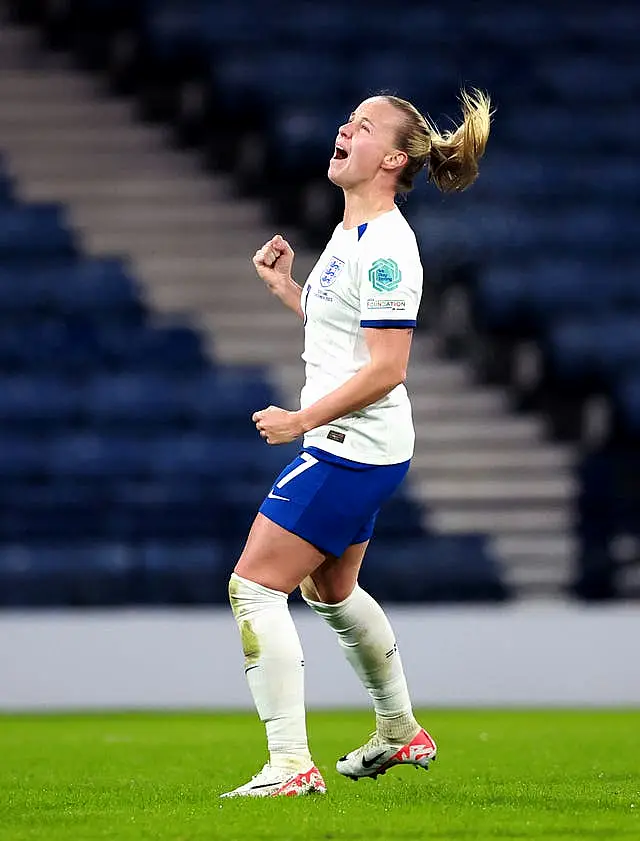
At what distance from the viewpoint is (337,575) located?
403 cm

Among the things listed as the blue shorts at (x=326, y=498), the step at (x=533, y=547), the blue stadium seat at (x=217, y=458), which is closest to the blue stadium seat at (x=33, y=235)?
the blue stadium seat at (x=217, y=458)

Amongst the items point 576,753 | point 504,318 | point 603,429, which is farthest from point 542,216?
point 576,753

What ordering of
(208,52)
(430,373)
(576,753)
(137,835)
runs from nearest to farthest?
1. (137,835)
2. (576,753)
3. (430,373)
4. (208,52)

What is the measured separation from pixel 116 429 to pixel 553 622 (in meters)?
2.69

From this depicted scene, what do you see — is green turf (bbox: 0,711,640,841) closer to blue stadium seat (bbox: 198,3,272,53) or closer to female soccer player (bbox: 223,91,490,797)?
female soccer player (bbox: 223,91,490,797)

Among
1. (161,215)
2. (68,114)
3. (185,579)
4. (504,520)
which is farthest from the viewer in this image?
(68,114)

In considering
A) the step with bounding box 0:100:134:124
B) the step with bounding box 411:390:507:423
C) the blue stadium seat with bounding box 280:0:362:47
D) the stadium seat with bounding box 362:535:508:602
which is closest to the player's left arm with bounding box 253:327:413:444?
the stadium seat with bounding box 362:535:508:602

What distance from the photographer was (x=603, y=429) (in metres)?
9.16

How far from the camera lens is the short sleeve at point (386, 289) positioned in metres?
3.75

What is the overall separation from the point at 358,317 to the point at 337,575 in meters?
0.63

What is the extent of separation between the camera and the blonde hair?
399cm

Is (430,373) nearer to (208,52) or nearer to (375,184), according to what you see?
(208,52)

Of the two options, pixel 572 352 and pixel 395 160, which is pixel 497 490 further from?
pixel 395 160

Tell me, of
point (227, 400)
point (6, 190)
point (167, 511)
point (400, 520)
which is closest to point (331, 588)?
point (167, 511)
